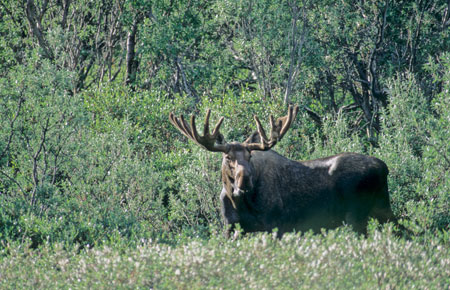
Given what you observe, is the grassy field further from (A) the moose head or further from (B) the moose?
(B) the moose

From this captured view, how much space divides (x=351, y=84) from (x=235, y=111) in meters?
4.47

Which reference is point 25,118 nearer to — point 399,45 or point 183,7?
point 183,7

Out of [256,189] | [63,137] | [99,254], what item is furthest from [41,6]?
[99,254]

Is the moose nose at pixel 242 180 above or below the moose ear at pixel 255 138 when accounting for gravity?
A: below

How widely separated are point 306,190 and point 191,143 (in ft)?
12.4

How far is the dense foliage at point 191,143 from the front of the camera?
840cm

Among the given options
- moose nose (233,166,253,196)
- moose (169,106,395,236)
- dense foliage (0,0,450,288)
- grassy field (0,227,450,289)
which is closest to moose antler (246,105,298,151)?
moose (169,106,395,236)

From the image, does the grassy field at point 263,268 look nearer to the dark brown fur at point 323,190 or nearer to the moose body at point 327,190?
the dark brown fur at point 323,190

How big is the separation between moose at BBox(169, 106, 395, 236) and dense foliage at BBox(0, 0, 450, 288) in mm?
735

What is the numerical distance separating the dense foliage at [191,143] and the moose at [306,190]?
735 millimetres

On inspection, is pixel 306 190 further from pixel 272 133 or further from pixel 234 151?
pixel 234 151

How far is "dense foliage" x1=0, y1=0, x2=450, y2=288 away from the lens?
840 cm

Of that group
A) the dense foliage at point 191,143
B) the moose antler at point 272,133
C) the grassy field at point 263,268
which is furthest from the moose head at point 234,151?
the grassy field at point 263,268

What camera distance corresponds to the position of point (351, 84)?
65.6 feet
